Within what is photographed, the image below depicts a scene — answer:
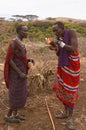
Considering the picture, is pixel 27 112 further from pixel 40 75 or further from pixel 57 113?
pixel 40 75

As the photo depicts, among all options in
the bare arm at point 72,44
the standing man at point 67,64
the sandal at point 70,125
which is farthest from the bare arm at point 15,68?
the sandal at point 70,125

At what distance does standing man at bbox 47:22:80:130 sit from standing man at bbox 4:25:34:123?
433 mm

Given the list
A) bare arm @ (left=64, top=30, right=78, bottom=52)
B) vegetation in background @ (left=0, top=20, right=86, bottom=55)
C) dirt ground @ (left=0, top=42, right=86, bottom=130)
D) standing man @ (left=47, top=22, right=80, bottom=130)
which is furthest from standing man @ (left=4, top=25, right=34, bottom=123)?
vegetation in background @ (left=0, top=20, right=86, bottom=55)

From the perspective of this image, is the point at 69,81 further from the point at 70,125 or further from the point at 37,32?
the point at 37,32

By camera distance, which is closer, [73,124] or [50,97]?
[73,124]

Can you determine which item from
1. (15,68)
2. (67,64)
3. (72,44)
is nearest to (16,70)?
(15,68)

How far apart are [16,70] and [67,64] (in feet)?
2.35

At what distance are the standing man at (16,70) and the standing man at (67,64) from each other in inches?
17.1

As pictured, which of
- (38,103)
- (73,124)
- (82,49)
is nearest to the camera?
(73,124)

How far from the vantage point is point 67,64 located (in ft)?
13.6

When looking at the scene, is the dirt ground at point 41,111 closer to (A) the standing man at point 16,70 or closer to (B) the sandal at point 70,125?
(B) the sandal at point 70,125

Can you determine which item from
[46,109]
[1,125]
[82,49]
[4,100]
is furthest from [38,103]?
[82,49]

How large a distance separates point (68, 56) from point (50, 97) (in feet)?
5.52

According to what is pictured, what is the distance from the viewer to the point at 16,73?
13.7 ft
